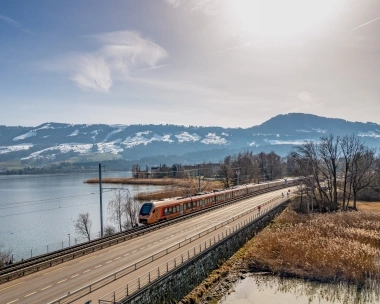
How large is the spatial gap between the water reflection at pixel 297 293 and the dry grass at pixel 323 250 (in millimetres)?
1492

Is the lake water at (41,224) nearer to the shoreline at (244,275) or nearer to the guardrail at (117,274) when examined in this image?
the guardrail at (117,274)

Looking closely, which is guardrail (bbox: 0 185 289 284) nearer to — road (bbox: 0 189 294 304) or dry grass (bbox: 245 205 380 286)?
road (bbox: 0 189 294 304)

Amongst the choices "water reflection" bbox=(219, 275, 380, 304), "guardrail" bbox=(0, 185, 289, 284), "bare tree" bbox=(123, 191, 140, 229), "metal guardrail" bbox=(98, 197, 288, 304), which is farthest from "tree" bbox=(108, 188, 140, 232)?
"water reflection" bbox=(219, 275, 380, 304)

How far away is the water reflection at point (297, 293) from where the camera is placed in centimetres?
3031

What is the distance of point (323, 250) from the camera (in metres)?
39.7

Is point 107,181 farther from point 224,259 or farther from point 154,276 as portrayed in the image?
point 154,276

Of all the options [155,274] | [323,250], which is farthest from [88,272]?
[323,250]

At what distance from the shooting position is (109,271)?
87.7 feet

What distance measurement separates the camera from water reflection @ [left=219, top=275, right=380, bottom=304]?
99.5ft

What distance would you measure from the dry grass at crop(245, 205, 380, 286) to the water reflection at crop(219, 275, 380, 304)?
149 centimetres

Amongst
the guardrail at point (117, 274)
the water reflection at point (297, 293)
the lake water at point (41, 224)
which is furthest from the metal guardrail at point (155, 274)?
the lake water at point (41, 224)

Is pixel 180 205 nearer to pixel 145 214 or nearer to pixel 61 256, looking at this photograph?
pixel 145 214

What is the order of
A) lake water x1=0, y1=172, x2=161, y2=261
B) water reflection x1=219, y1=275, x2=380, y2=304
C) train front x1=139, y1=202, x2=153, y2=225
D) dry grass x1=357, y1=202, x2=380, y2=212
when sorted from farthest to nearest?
dry grass x1=357, y1=202, x2=380, y2=212
lake water x1=0, y1=172, x2=161, y2=261
train front x1=139, y1=202, x2=153, y2=225
water reflection x1=219, y1=275, x2=380, y2=304

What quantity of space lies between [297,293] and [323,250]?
9334 millimetres
